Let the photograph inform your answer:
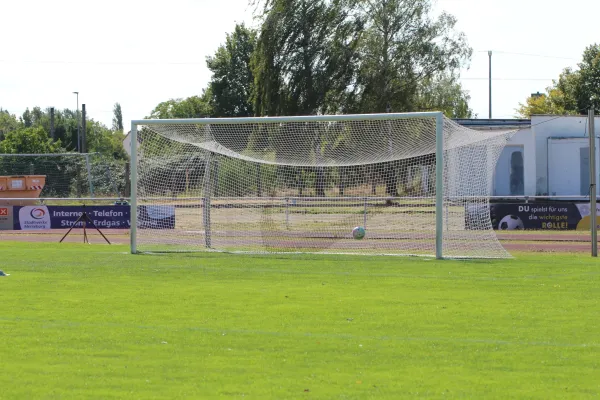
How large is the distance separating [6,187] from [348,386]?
32.4m

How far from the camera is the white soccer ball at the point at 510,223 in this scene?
29.0 m

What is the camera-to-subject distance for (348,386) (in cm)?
702

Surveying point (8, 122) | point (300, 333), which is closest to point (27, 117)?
point (8, 122)

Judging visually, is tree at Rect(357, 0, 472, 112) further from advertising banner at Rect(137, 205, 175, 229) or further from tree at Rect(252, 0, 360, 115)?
advertising banner at Rect(137, 205, 175, 229)

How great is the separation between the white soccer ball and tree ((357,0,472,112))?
20.1m

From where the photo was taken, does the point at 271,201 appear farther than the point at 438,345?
Yes

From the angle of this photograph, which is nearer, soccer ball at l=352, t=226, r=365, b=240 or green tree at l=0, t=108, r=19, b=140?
soccer ball at l=352, t=226, r=365, b=240

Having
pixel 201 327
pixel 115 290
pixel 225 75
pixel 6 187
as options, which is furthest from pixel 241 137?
pixel 225 75

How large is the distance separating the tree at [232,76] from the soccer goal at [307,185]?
54.7m

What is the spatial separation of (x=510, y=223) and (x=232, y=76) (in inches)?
2086

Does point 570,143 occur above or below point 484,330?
above

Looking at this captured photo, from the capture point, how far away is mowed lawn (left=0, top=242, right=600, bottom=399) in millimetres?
7074

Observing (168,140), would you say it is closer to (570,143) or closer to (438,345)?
(438,345)

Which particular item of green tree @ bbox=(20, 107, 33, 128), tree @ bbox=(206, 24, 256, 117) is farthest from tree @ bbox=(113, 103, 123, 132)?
tree @ bbox=(206, 24, 256, 117)
